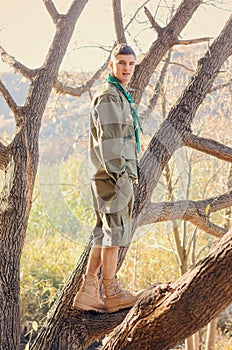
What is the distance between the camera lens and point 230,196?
4297 millimetres

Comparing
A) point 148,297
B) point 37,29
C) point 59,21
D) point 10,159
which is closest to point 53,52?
point 59,21

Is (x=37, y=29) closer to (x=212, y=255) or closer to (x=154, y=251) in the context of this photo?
(x=154, y=251)

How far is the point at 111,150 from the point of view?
2521 mm

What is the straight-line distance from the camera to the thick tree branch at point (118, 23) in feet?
14.0

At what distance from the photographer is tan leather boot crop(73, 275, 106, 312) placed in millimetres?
2781

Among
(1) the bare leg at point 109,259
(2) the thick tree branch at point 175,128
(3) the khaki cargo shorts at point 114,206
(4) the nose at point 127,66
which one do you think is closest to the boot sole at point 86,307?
(1) the bare leg at point 109,259

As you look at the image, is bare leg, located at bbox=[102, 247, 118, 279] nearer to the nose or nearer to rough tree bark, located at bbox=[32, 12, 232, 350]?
rough tree bark, located at bbox=[32, 12, 232, 350]

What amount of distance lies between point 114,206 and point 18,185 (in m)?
1.24

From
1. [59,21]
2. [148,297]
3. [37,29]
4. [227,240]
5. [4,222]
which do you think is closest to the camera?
[227,240]

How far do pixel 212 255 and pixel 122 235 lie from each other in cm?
56

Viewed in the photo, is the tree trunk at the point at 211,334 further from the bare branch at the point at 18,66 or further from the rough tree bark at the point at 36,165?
the bare branch at the point at 18,66

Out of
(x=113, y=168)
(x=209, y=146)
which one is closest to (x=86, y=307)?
(x=113, y=168)

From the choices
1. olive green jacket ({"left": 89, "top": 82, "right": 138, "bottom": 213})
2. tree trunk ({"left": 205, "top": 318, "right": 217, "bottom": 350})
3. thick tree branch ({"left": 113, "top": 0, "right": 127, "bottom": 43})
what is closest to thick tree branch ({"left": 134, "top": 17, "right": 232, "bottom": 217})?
thick tree branch ({"left": 113, "top": 0, "right": 127, "bottom": 43})

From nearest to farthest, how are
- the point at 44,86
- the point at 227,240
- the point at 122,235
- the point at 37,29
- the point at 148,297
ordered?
the point at 227,240
the point at 148,297
the point at 122,235
the point at 44,86
the point at 37,29
